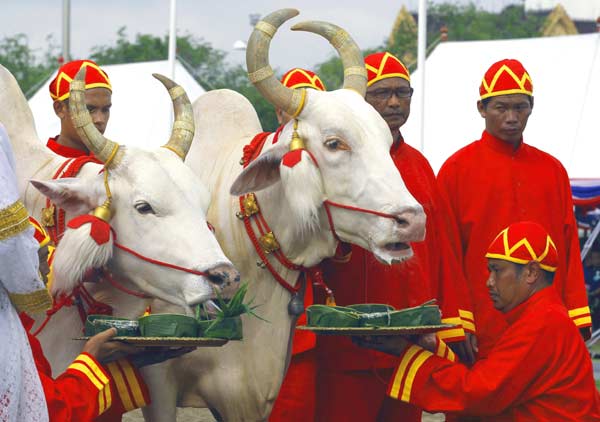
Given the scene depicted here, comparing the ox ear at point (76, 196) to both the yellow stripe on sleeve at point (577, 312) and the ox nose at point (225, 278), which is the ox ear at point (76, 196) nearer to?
the ox nose at point (225, 278)

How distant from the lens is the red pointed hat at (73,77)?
631cm

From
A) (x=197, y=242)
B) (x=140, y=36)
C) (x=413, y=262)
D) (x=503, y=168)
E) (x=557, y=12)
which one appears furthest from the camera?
(x=557, y=12)

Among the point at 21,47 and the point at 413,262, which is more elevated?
the point at 413,262

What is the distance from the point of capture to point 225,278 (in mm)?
4848

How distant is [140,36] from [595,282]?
23751 mm

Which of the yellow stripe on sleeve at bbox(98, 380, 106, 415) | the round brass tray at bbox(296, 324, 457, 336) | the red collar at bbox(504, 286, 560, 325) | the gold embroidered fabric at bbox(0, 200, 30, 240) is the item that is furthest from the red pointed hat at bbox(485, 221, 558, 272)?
the gold embroidered fabric at bbox(0, 200, 30, 240)

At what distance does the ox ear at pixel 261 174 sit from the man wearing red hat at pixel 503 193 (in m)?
1.38

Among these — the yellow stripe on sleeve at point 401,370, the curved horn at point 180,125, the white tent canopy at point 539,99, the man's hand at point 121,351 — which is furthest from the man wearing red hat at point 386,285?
the white tent canopy at point 539,99

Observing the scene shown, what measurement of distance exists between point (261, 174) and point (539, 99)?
10.9m

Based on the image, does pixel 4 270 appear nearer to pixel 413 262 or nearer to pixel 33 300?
pixel 33 300

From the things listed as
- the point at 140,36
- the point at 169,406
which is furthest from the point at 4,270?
the point at 140,36

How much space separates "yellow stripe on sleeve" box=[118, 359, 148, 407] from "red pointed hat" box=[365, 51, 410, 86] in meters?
2.03

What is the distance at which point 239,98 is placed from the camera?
20.3ft

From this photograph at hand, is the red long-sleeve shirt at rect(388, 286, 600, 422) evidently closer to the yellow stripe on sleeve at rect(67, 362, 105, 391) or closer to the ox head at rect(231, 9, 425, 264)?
the ox head at rect(231, 9, 425, 264)
